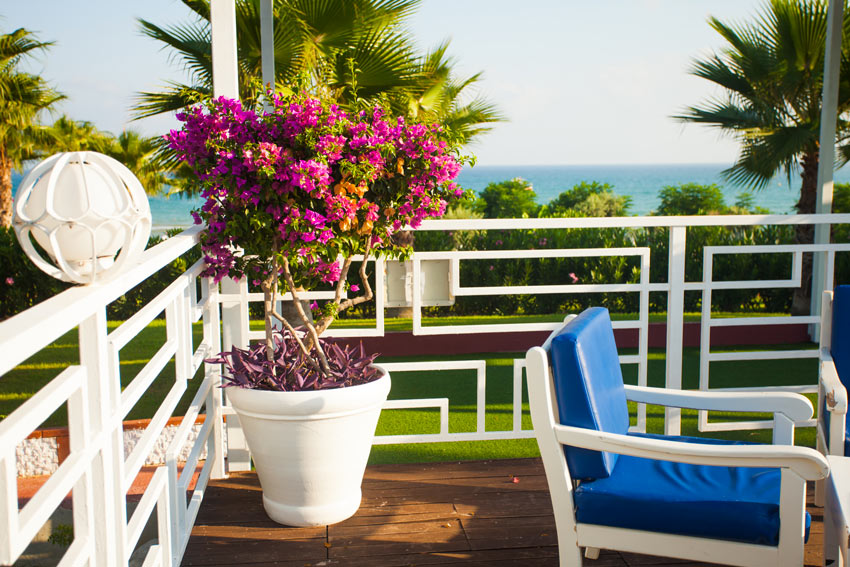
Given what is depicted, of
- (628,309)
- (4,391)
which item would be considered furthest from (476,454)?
(628,309)

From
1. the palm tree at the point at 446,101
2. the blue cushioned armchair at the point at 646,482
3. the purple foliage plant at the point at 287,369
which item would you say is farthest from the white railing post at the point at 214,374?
the palm tree at the point at 446,101

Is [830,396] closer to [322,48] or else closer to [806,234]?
[322,48]

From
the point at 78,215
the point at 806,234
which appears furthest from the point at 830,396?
the point at 806,234

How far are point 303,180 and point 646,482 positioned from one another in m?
1.38

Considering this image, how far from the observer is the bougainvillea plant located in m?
2.57

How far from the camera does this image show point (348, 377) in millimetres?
2832

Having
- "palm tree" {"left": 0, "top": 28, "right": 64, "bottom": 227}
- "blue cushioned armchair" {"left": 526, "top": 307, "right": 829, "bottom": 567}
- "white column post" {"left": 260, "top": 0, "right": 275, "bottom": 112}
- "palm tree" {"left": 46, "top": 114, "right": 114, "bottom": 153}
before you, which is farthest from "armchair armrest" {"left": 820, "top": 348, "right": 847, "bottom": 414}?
"palm tree" {"left": 46, "top": 114, "right": 114, "bottom": 153}

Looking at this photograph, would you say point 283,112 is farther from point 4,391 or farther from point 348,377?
point 4,391

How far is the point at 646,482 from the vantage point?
2150 millimetres

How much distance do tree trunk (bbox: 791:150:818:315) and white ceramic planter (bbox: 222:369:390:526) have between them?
656 centimetres

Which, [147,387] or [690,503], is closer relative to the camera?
[690,503]

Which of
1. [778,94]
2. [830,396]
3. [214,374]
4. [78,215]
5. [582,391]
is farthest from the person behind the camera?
[778,94]

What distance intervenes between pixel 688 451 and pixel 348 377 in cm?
128

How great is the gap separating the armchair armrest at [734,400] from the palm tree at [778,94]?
5.91m
